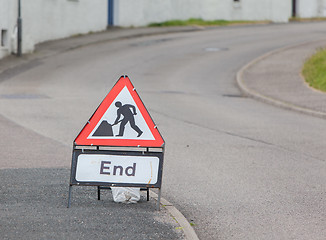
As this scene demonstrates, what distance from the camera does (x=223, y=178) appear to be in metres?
9.67

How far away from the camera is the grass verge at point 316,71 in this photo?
21634 millimetres

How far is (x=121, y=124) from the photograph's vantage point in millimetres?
7551

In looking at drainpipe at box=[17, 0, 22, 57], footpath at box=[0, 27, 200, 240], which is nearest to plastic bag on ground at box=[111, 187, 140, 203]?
footpath at box=[0, 27, 200, 240]

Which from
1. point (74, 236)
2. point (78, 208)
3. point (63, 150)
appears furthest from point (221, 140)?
point (74, 236)

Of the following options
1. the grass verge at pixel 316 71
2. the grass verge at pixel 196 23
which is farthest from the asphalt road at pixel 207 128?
the grass verge at pixel 196 23

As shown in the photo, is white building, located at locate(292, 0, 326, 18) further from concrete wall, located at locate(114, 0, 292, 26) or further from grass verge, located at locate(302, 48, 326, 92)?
grass verge, located at locate(302, 48, 326, 92)

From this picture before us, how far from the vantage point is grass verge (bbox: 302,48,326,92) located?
2163cm

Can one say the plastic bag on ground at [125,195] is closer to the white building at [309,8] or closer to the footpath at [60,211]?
the footpath at [60,211]

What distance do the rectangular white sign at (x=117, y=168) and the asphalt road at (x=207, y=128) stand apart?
657mm

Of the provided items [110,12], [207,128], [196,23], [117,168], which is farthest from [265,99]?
[196,23]

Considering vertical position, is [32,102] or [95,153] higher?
[95,153]

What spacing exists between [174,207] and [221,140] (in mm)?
5343

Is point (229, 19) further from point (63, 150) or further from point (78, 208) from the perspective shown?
point (78, 208)

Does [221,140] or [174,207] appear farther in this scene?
[221,140]
